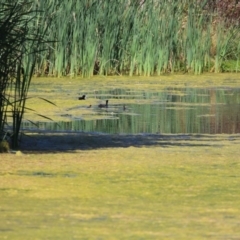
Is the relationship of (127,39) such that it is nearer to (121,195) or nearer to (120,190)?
(120,190)

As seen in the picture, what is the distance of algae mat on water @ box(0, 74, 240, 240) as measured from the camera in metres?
4.72

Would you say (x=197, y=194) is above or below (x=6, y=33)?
below

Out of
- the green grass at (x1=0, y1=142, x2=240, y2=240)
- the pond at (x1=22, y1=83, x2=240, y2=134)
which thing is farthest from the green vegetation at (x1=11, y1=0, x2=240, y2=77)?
the green grass at (x1=0, y1=142, x2=240, y2=240)

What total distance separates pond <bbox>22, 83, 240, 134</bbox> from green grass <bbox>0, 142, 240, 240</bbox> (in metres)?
1.96

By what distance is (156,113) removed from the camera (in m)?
10.8

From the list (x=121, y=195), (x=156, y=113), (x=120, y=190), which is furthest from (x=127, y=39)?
(x=121, y=195)

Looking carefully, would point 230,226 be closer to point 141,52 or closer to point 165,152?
point 165,152

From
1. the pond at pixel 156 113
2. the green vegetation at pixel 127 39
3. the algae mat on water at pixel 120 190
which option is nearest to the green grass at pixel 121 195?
the algae mat on water at pixel 120 190

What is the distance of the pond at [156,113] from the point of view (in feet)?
30.8

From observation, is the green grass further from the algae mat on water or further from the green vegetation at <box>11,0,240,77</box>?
the green vegetation at <box>11,0,240,77</box>

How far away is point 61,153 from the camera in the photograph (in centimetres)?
722

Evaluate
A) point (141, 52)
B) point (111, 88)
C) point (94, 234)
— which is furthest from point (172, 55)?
point (94, 234)

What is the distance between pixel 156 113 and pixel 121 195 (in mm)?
5280

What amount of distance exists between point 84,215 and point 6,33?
7.69ft
